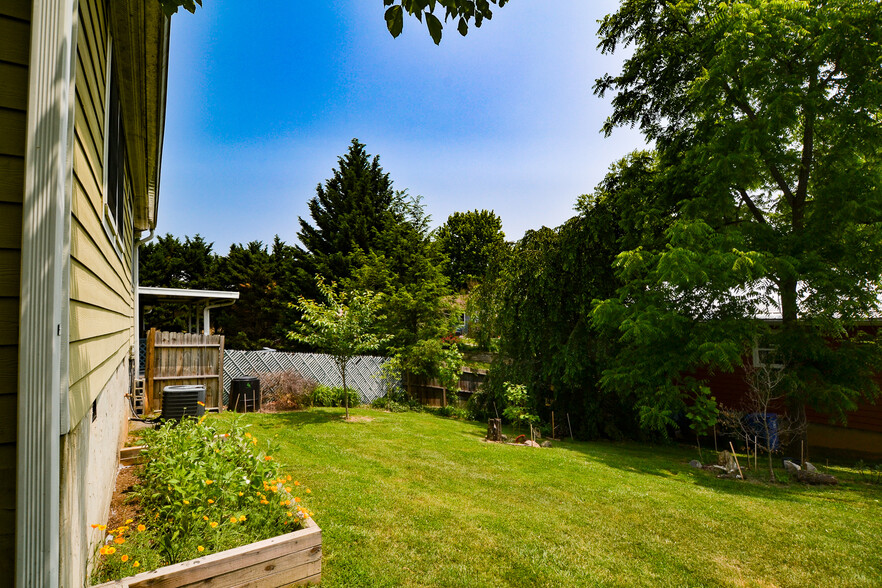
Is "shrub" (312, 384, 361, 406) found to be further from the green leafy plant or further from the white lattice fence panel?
the green leafy plant

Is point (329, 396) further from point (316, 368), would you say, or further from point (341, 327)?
point (341, 327)

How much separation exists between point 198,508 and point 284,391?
9.50 meters

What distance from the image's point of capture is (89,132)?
215 cm

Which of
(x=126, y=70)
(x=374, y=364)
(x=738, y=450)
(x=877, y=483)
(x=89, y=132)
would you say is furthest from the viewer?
(x=374, y=364)

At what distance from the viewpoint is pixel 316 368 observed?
540 inches

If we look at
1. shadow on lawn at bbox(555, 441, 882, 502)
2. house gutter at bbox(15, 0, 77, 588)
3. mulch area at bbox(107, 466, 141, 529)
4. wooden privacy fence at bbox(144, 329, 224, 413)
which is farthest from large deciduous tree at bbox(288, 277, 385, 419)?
house gutter at bbox(15, 0, 77, 588)

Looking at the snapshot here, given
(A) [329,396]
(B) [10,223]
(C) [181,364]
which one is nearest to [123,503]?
(B) [10,223]

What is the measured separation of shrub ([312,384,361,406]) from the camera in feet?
41.4

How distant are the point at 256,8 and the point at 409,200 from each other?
21.3 m

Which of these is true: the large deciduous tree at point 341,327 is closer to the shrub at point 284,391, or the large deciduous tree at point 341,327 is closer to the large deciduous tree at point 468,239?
the shrub at point 284,391

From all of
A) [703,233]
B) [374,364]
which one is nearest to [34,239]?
[703,233]

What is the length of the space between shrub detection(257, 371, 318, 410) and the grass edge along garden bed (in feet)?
29.9

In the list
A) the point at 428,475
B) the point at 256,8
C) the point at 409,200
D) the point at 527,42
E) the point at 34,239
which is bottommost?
the point at 428,475

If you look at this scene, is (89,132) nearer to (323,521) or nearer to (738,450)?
(323,521)
